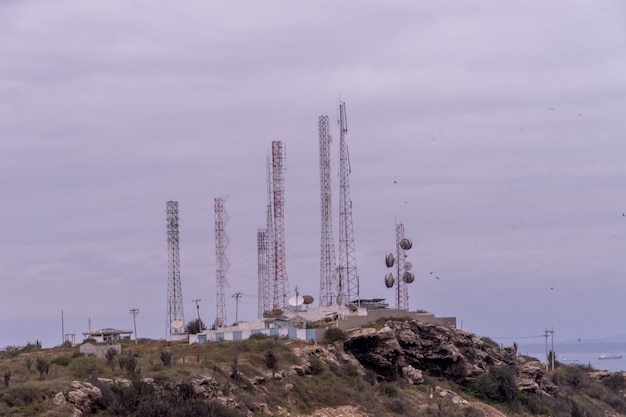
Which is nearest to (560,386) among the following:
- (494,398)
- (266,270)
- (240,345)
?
(494,398)

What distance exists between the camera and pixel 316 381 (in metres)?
70.6

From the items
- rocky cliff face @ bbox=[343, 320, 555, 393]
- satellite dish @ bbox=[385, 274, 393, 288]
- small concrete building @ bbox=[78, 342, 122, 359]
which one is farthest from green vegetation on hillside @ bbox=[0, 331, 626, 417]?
satellite dish @ bbox=[385, 274, 393, 288]

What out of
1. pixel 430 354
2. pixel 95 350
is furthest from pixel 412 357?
pixel 95 350

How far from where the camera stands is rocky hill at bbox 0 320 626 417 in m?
53.3

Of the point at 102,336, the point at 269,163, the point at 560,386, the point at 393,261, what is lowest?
the point at 560,386

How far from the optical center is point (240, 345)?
2933 inches

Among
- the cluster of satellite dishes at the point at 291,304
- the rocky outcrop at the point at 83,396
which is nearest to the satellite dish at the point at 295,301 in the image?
the cluster of satellite dishes at the point at 291,304

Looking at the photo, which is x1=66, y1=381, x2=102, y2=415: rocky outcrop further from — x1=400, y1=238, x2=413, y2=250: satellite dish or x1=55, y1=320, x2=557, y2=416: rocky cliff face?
x1=400, y1=238, x2=413, y2=250: satellite dish

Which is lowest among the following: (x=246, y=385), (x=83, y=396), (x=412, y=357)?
(x=412, y=357)

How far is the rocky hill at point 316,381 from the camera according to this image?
53.3m

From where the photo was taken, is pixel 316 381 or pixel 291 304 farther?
pixel 291 304

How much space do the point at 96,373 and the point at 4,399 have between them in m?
9.02

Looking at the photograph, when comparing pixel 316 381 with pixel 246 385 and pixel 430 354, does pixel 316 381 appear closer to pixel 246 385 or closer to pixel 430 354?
pixel 246 385

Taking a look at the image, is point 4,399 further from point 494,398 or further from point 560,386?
point 560,386
